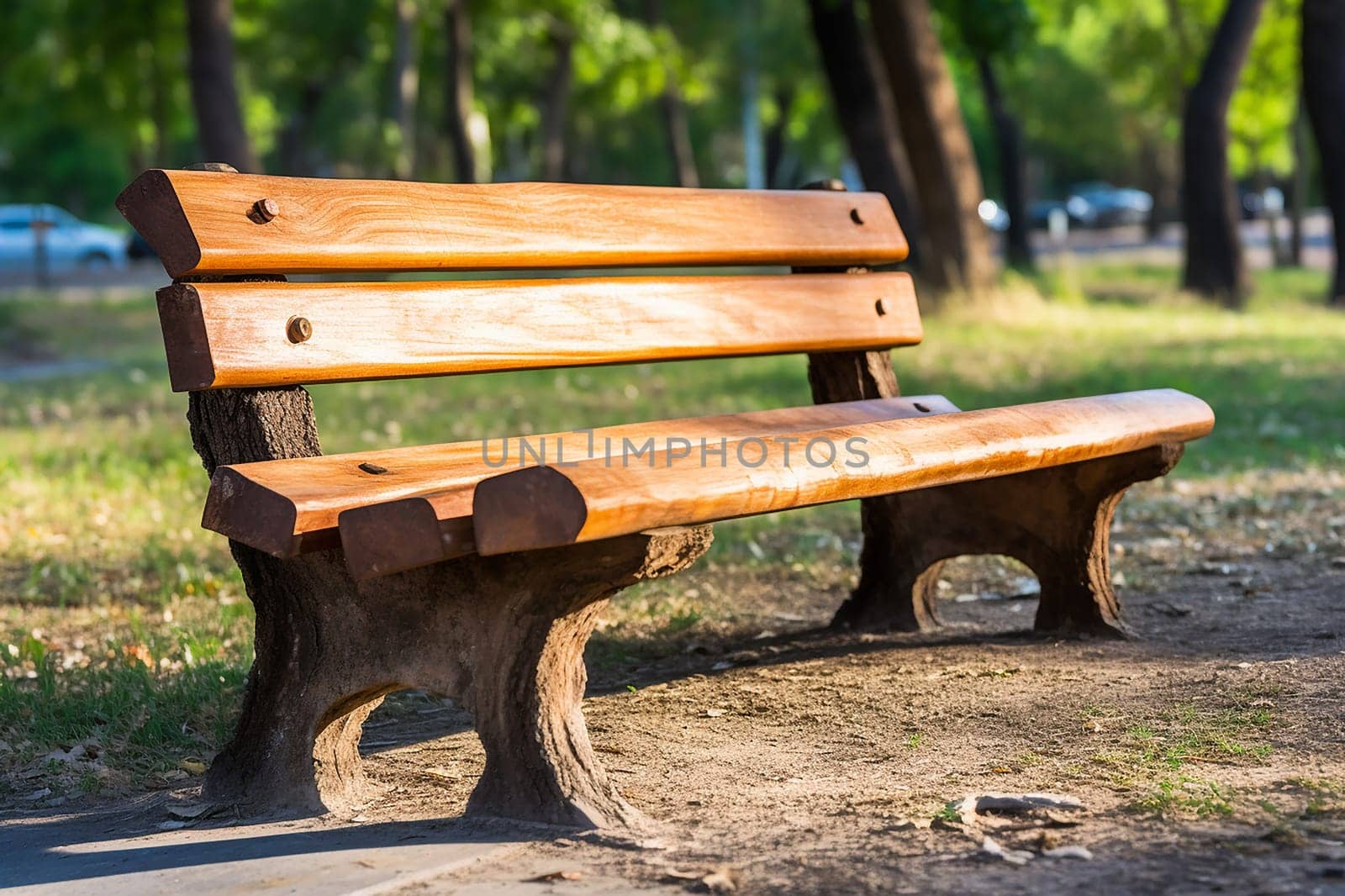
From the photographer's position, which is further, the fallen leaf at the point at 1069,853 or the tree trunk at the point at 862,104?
the tree trunk at the point at 862,104

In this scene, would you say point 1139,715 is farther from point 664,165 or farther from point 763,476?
point 664,165

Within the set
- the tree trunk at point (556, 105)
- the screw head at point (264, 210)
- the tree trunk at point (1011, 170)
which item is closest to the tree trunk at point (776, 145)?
the tree trunk at point (556, 105)

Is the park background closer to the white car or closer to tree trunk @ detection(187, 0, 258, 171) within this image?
tree trunk @ detection(187, 0, 258, 171)

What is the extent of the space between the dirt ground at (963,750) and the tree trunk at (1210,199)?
1181cm

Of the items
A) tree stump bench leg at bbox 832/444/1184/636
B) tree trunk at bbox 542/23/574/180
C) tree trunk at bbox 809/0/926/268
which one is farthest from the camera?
tree trunk at bbox 542/23/574/180

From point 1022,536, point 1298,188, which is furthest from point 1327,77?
point 1022,536

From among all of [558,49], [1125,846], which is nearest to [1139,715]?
[1125,846]

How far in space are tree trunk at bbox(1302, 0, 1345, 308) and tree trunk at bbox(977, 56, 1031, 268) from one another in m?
5.97

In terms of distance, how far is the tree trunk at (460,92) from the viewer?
24.2m

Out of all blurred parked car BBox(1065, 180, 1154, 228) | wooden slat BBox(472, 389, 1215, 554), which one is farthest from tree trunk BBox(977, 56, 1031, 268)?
blurred parked car BBox(1065, 180, 1154, 228)

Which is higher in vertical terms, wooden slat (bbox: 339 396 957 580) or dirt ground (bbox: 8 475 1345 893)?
wooden slat (bbox: 339 396 957 580)

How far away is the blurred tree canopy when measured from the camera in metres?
25.0

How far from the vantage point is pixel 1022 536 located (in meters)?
4.21

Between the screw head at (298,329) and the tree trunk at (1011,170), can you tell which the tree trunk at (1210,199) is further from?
the screw head at (298,329)
